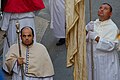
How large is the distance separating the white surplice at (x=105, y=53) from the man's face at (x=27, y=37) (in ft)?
3.00

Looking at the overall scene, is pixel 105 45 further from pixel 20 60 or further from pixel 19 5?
pixel 19 5

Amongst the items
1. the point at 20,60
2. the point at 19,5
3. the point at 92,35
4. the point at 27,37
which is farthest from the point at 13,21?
the point at 92,35

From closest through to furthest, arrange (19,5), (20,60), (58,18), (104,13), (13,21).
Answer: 1. (20,60)
2. (104,13)
3. (19,5)
4. (13,21)
5. (58,18)

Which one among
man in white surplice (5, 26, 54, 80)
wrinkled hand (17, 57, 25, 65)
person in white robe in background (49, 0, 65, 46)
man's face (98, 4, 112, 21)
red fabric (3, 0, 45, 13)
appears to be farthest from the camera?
person in white robe in background (49, 0, 65, 46)

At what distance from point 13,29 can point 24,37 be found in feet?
6.19

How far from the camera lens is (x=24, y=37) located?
24.5ft

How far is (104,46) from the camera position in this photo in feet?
25.2

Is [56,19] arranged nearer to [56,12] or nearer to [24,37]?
[56,12]

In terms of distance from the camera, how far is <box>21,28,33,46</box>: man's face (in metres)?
7.43

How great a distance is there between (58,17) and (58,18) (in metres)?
0.02

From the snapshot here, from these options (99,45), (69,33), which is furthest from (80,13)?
(99,45)

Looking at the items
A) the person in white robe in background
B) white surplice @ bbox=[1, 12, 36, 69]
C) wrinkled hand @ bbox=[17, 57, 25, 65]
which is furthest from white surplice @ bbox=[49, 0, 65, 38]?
wrinkled hand @ bbox=[17, 57, 25, 65]

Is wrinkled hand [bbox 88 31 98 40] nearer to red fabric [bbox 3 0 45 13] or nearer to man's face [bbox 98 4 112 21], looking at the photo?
man's face [bbox 98 4 112 21]

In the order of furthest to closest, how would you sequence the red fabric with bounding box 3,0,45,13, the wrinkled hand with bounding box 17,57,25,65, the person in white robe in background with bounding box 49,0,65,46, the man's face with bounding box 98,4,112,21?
the person in white robe in background with bounding box 49,0,65,46
the red fabric with bounding box 3,0,45,13
the man's face with bounding box 98,4,112,21
the wrinkled hand with bounding box 17,57,25,65
